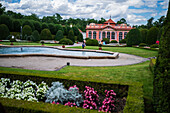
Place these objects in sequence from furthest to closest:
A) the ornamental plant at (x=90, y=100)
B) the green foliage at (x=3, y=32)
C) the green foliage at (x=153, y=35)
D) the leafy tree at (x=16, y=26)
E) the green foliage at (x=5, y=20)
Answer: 1. the leafy tree at (x=16, y=26)
2. the green foliage at (x=5, y=20)
3. the green foliage at (x=3, y=32)
4. the green foliage at (x=153, y=35)
5. the ornamental plant at (x=90, y=100)

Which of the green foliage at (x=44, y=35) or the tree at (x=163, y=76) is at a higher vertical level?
the green foliage at (x=44, y=35)

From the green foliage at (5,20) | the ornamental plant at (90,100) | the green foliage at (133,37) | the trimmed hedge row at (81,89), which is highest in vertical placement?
the green foliage at (5,20)

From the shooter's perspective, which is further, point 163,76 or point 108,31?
point 108,31

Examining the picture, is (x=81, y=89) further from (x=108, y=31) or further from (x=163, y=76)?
(x=108, y=31)

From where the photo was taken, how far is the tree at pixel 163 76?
2.74m

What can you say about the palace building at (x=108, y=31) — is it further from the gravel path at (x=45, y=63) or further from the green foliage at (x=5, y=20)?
the gravel path at (x=45, y=63)

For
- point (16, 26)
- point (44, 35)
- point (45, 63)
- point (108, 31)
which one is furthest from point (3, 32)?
point (108, 31)

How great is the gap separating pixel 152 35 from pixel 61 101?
34.2 meters

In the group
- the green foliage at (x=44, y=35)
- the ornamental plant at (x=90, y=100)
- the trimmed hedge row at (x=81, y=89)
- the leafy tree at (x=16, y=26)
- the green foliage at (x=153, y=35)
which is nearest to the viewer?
the trimmed hedge row at (x=81, y=89)

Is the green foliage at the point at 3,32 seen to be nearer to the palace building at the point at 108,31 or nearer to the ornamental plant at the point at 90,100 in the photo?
the palace building at the point at 108,31

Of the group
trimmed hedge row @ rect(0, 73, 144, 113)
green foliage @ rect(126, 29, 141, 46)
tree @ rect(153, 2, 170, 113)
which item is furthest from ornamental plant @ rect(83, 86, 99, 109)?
green foliage @ rect(126, 29, 141, 46)

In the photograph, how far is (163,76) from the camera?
2.82 metres

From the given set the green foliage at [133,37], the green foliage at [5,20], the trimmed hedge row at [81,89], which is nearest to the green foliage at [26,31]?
the green foliage at [5,20]

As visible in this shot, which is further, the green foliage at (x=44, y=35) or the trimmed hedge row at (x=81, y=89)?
the green foliage at (x=44, y=35)
